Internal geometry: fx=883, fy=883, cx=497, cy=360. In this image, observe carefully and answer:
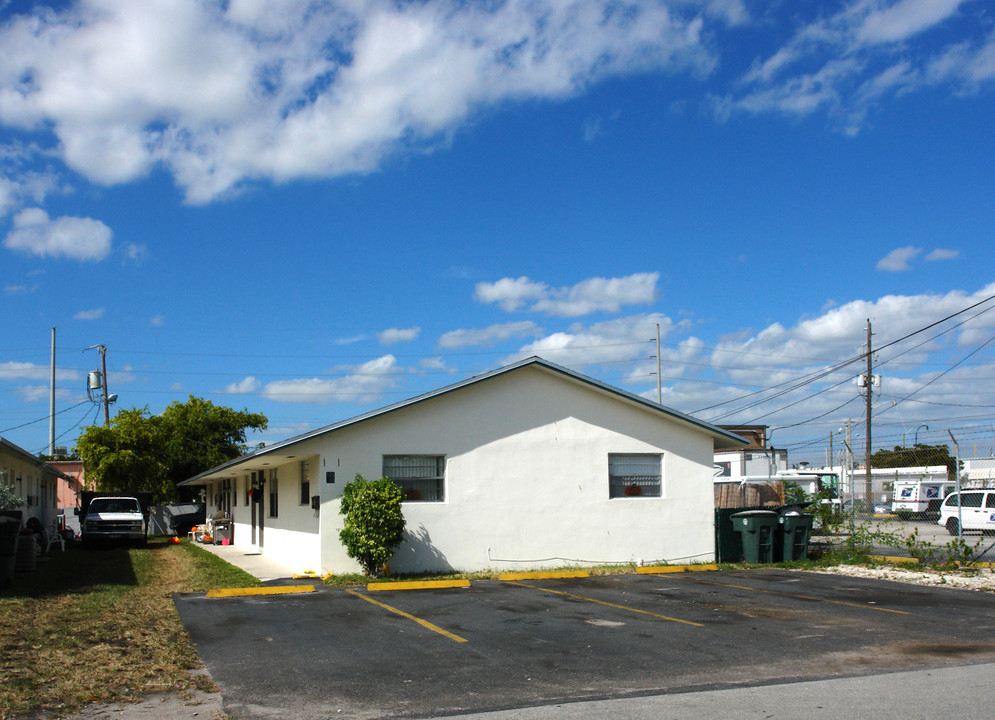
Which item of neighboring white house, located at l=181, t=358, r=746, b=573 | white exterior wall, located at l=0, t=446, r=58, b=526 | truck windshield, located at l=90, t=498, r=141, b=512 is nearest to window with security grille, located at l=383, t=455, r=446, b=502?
neighboring white house, located at l=181, t=358, r=746, b=573

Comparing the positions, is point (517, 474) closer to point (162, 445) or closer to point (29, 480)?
point (29, 480)

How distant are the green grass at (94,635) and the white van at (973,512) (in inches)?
895

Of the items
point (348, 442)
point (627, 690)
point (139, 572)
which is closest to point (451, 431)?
point (348, 442)

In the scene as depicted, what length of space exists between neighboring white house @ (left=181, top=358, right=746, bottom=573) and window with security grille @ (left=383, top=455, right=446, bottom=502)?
21 mm

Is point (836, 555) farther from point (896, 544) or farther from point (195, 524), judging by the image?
point (195, 524)

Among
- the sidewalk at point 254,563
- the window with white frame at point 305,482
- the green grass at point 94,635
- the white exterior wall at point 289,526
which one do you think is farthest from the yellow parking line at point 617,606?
the green grass at point 94,635

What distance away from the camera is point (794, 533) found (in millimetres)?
20172

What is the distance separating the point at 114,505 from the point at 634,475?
794 inches

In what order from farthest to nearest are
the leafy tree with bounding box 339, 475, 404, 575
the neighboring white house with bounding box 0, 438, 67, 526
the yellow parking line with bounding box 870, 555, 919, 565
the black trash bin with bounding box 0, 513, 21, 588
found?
1. the neighboring white house with bounding box 0, 438, 67, 526
2. the yellow parking line with bounding box 870, 555, 919, 565
3. the leafy tree with bounding box 339, 475, 404, 575
4. the black trash bin with bounding box 0, 513, 21, 588

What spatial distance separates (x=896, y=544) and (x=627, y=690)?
45.8ft

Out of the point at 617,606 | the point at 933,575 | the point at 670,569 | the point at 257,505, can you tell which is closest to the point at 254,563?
the point at 257,505

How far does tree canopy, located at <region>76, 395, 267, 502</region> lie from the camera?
39.8 m

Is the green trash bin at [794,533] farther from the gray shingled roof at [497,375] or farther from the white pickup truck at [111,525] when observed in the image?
the white pickup truck at [111,525]

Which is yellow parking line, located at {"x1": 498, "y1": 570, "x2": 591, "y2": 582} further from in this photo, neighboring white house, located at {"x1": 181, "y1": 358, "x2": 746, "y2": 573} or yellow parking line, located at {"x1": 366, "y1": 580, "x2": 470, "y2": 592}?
yellow parking line, located at {"x1": 366, "y1": 580, "x2": 470, "y2": 592}
